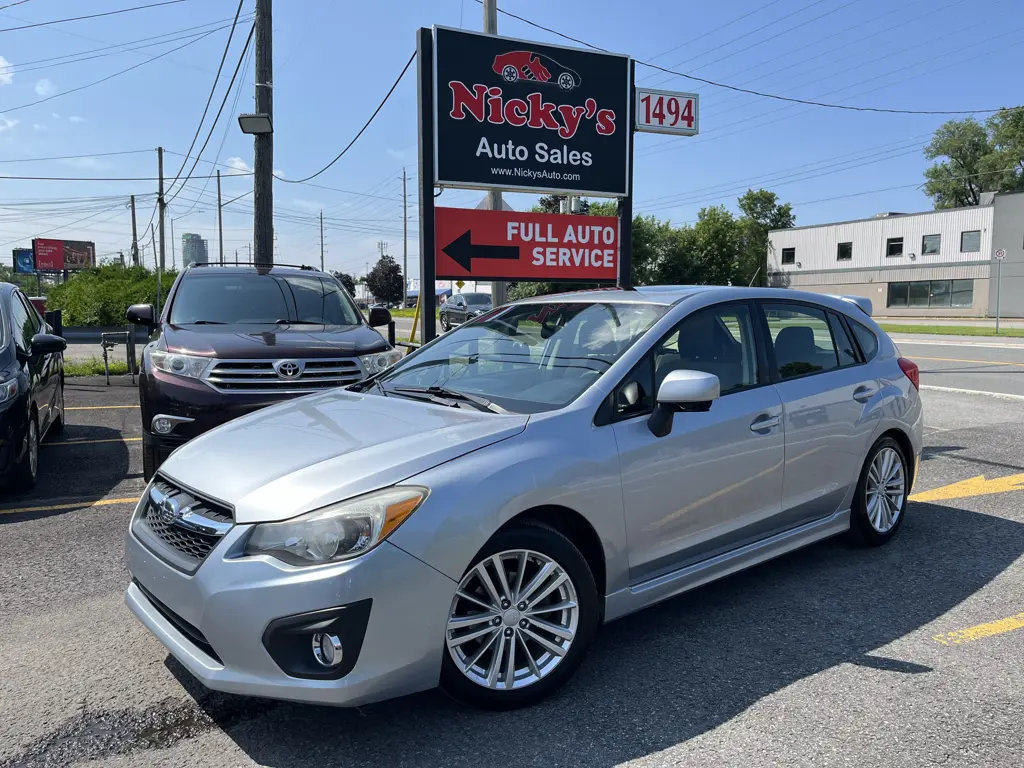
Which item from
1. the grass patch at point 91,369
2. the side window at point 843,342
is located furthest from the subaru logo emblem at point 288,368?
the grass patch at point 91,369

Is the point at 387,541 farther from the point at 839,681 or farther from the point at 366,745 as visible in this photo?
the point at 839,681

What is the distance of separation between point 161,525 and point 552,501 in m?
1.52

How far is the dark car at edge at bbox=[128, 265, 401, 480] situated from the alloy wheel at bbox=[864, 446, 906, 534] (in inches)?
142

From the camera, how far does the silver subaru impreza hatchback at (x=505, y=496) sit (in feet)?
8.54

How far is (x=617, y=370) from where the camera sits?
11.4ft

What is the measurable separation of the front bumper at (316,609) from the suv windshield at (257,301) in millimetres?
4556

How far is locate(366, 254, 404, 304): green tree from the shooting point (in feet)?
310

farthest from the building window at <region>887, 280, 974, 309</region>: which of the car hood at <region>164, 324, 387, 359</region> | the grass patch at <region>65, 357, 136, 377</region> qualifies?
the car hood at <region>164, 324, 387, 359</region>

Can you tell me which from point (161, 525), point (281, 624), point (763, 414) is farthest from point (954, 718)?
point (161, 525)

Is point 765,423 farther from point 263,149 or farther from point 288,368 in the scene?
point 263,149

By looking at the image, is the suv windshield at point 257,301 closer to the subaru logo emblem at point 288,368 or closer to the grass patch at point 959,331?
the subaru logo emblem at point 288,368

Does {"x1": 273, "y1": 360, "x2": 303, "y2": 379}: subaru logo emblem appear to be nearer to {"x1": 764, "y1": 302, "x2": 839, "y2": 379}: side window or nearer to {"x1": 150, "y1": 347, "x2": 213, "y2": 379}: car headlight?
{"x1": 150, "y1": 347, "x2": 213, "y2": 379}: car headlight

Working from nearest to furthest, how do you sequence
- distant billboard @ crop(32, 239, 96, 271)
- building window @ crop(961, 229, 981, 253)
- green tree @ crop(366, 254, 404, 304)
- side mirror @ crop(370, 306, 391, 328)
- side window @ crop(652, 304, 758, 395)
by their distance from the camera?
side window @ crop(652, 304, 758, 395), side mirror @ crop(370, 306, 391, 328), building window @ crop(961, 229, 981, 253), distant billboard @ crop(32, 239, 96, 271), green tree @ crop(366, 254, 404, 304)

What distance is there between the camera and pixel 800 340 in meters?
4.47
